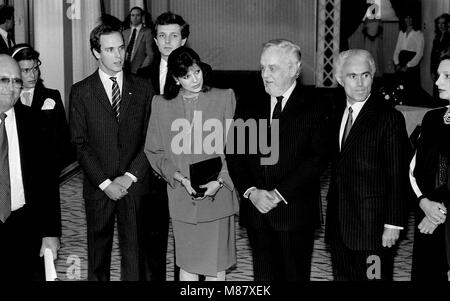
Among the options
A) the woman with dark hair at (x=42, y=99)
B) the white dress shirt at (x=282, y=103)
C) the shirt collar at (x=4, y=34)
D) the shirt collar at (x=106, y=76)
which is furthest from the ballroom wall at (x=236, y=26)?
the white dress shirt at (x=282, y=103)

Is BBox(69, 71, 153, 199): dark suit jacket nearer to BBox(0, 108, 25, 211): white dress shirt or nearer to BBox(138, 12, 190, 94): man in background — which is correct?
BBox(138, 12, 190, 94): man in background

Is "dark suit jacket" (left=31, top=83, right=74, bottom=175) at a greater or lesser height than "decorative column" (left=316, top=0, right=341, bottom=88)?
lesser

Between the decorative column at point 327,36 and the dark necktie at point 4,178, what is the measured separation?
452 inches

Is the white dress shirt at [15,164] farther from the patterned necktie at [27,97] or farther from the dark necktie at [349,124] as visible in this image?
the patterned necktie at [27,97]

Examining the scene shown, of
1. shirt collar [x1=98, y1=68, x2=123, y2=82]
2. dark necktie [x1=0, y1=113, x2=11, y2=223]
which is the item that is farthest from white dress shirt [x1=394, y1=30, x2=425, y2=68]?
dark necktie [x1=0, y1=113, x2=11, y2=223]

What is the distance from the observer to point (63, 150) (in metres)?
4.54

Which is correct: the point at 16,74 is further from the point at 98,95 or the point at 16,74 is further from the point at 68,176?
the point at 68,176

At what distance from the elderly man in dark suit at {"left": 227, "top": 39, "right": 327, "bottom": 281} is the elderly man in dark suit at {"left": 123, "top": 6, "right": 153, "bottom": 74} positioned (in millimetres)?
6460

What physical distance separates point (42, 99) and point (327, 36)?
396 inches

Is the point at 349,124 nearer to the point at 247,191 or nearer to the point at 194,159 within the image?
the point at 247,191

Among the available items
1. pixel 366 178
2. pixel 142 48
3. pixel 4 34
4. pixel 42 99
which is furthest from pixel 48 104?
A: pixel 142 48

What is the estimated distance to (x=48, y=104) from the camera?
5027 mm

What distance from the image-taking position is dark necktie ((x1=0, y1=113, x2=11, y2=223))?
3.39 metres
